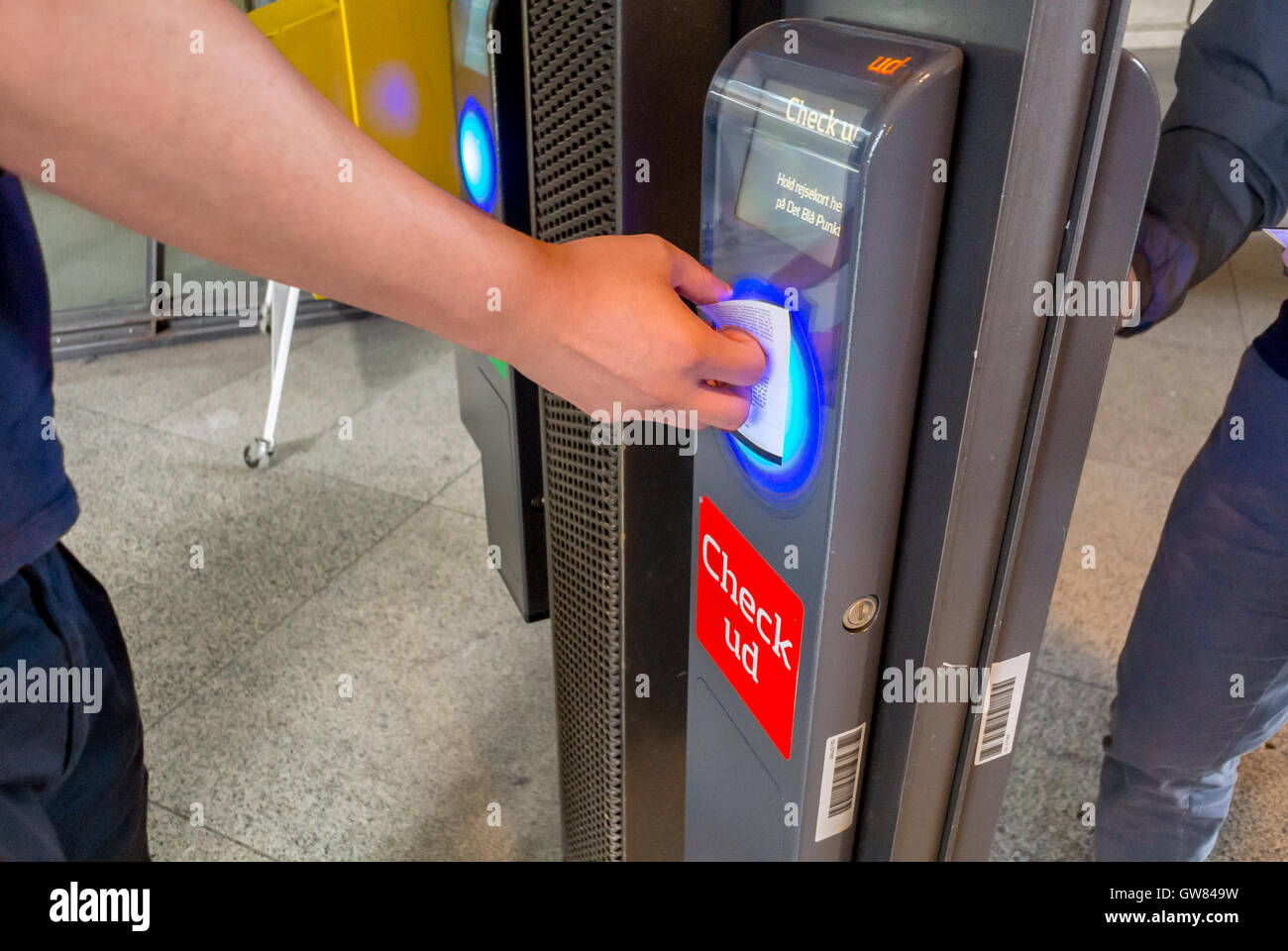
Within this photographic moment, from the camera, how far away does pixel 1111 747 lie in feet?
4.20

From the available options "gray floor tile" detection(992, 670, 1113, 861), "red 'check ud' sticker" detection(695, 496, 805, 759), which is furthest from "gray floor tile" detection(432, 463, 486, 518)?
"red 'check ud' sticker" detection(695, 496, 805, 759)

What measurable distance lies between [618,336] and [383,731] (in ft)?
4.39

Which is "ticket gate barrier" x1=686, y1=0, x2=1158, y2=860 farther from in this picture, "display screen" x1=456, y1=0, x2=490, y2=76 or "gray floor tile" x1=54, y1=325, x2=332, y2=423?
"gray floor tile" x1=54, y1=325, x2=332, y2=423

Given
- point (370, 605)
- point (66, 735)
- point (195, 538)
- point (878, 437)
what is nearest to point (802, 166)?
point (878, 437)

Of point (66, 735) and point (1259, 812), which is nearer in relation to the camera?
point (66, 735)

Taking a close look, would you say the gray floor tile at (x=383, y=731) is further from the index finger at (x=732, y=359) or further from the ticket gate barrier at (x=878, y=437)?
the index finger at (x=732, y=359)

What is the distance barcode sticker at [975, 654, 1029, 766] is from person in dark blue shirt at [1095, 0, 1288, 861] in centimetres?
45

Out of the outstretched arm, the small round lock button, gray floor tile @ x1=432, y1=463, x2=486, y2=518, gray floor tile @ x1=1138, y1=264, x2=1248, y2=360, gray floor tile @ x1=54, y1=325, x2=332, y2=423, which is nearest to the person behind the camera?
the outstretched arm

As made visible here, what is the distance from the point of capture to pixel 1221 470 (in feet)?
3.54

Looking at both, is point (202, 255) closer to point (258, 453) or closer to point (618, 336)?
point (618, 336)

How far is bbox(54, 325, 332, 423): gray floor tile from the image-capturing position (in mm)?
2861

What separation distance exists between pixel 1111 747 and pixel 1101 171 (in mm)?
918

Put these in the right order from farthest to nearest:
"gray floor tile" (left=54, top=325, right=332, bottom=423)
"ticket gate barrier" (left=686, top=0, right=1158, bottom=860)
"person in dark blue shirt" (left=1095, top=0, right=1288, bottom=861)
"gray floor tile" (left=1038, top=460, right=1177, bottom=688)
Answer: "gray floor tile" (left=54, top=325, right=332, bottom=423)
"gray floor tile" (left=1038, top=460, right=1177, bottom=688)
"person in dark blue shirt" (left=1095, top=0, right=1288, bottom=861)
"ticket gate barrier" (left=686, top=0, right=1158, bottom=860)
